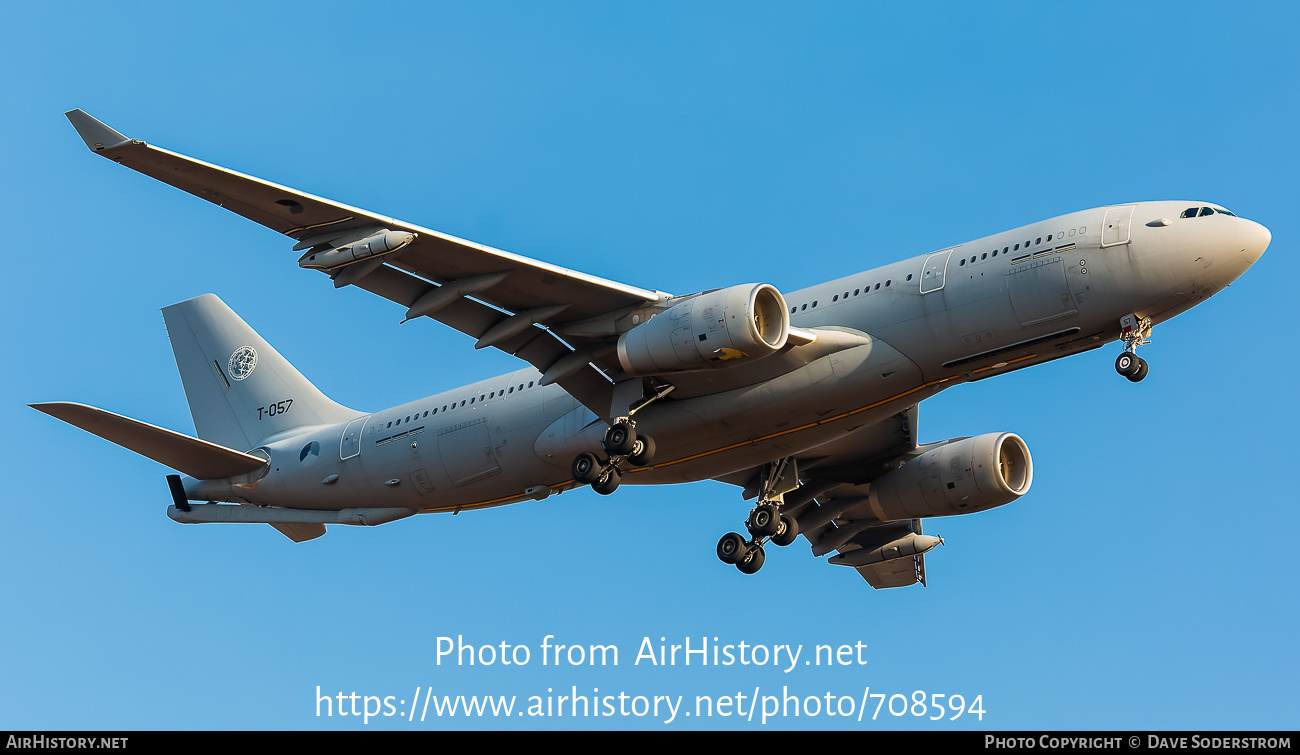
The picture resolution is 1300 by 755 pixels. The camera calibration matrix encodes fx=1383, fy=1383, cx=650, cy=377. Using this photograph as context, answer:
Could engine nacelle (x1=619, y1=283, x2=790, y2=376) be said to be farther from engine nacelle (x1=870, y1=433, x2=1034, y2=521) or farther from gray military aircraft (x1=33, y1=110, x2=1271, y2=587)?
engine nacelle (x1=870, y1=433, x2=1034, y2=521)

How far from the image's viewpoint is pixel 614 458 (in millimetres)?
28625

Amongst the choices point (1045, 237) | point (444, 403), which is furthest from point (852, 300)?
point (444, 403)

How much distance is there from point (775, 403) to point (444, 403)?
8703 millimetres

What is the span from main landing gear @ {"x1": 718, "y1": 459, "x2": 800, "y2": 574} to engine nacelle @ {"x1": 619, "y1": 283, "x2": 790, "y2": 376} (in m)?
5.95

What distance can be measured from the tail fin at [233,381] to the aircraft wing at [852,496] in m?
11.7

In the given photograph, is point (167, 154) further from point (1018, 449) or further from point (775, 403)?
point (1018, 449)

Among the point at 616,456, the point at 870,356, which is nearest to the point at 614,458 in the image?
the point at 616,456

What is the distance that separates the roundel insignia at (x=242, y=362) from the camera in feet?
124

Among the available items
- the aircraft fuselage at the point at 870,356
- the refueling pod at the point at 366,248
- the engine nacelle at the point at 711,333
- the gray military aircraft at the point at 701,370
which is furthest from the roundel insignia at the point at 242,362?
the engine nacelle at the point at 711,333

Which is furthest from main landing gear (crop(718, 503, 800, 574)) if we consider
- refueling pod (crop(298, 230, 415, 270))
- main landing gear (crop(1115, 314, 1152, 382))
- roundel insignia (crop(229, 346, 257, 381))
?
roundel insignia (crop(229, 346, 257, 381))

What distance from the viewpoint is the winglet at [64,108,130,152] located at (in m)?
23.8

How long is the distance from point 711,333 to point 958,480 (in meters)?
9.48

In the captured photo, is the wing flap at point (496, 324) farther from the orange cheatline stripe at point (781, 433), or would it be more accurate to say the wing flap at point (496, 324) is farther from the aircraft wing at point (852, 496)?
the aircraft wing at point (852, 496)

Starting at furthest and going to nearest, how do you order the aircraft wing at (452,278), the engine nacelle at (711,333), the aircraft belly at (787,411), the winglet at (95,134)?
the aircraft belly at (787,411) → the engine nacelle at (711,333) → the aircraft wing at (452,278) → the winglet at (95,134)
